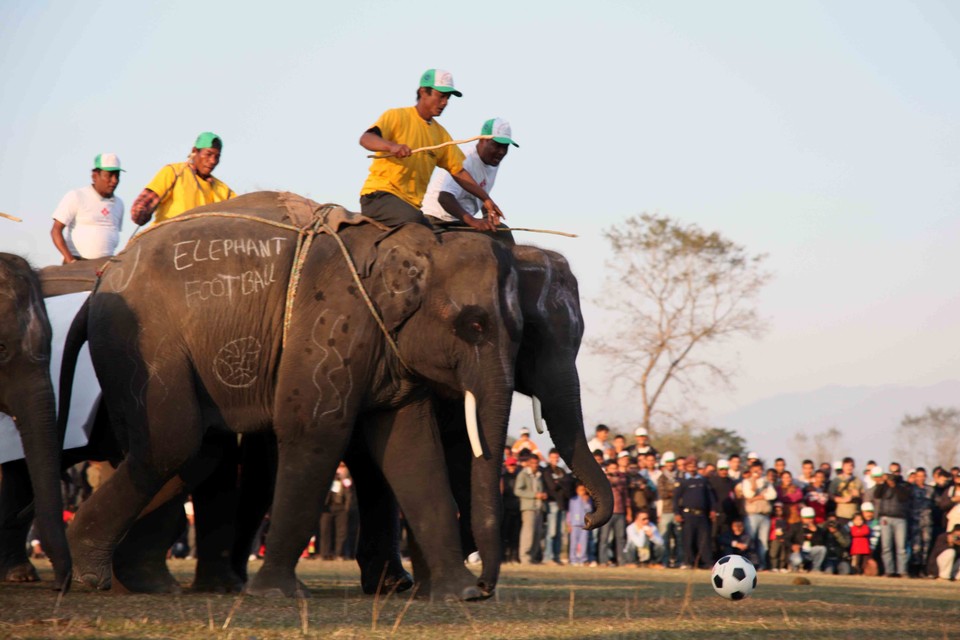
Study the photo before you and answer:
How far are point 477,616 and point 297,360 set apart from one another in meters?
2.93

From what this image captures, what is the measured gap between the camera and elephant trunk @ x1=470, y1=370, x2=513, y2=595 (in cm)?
1175

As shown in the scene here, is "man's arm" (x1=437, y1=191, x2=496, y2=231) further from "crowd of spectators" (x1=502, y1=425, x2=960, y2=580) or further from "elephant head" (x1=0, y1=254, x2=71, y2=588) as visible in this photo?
"crowd of spectators" (x1=502, y1=425, x2=960, y2=580)

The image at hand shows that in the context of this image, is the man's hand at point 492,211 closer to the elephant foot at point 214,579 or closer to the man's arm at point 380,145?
the man's arm at point 380,145

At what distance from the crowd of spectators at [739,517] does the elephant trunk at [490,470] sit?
44.2 ft

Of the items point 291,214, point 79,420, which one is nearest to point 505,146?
point 291,214

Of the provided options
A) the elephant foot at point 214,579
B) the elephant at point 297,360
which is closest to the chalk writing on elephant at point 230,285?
the elephant at point 297,360

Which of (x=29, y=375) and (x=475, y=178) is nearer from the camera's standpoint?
(x=29, y=375)

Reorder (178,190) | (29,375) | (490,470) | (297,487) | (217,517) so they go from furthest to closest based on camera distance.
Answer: (178,190), (217,517), (297,487), (490,470), (29,375)

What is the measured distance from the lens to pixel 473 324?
1214 centimetres

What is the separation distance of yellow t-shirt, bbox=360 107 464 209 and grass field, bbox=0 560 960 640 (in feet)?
11.6

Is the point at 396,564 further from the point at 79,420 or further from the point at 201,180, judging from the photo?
the point at 201,180

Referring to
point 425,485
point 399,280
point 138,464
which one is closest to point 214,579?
point 138,464

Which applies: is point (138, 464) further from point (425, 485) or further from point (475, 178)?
point (475, 178)

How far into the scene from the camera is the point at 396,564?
1397 centimetres
